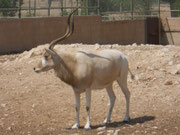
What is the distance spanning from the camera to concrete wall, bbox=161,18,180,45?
25500 mm

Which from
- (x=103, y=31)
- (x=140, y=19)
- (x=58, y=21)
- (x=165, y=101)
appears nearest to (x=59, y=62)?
(x=165, y=101)

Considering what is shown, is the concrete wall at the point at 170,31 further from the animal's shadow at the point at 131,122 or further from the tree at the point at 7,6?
the animal's shadow at the point at 131,122

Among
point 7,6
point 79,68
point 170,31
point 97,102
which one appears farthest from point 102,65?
point 170,31

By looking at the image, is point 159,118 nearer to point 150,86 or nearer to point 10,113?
point 150,86

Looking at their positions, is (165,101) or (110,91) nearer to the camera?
(110,91)

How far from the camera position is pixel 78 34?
22.0 meters

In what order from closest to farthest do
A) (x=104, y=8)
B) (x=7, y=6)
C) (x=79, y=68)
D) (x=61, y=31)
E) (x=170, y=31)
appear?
(x=79, y=68) → (x=61, y=31) → (x=7, y=6) → (x=170, y=31) → (x=104, y=8)

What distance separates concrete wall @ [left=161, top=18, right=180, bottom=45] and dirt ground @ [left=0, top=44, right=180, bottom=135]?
12670 millimetres

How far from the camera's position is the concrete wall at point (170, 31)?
1004 inches

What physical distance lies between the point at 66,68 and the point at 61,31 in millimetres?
13122

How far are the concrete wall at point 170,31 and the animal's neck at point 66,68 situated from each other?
18.1 m

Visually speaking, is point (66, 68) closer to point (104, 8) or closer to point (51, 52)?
point (51, 52)

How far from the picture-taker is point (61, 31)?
21062 mm

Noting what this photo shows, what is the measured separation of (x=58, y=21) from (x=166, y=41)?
776cm
